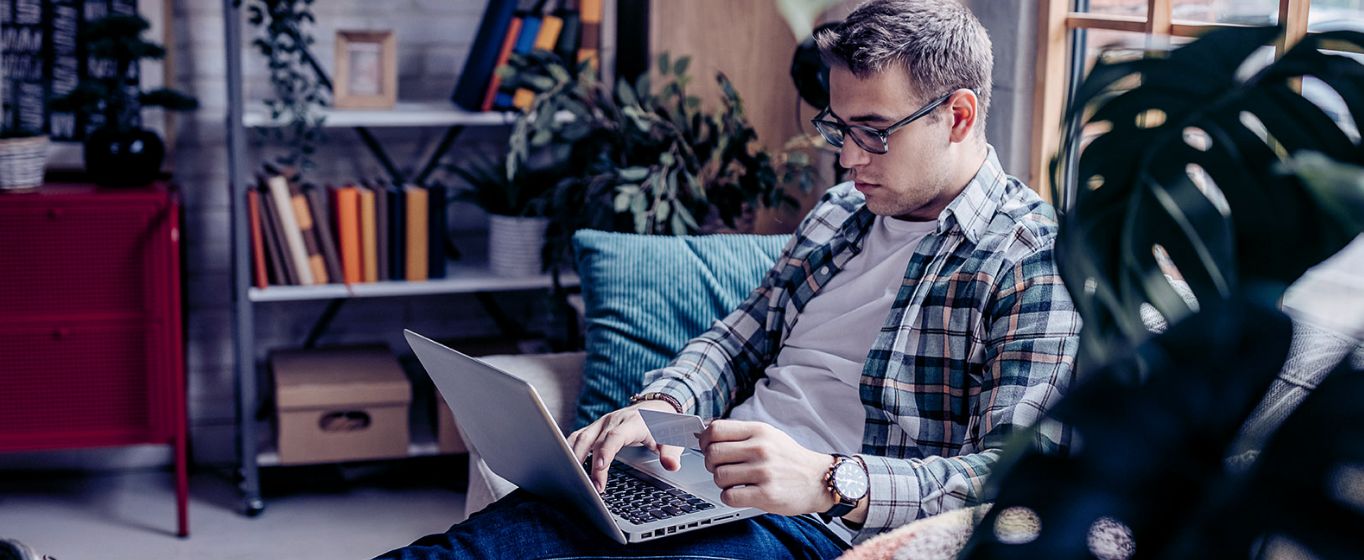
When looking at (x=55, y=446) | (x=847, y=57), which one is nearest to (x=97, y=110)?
(x=55, y=446)

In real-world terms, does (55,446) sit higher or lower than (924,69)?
lower

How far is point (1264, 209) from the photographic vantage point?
19.7 inches

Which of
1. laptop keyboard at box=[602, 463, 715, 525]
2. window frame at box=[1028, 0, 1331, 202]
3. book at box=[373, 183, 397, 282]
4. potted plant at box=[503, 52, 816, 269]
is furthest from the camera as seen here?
book at box=[373, 183, 397, 282]

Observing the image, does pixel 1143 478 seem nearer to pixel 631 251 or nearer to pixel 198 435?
pixel 631 251

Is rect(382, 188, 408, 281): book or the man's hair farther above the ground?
the man's hair

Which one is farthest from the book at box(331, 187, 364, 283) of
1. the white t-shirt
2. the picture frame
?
the white t-shirt

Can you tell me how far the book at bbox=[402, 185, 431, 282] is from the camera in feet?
10.1

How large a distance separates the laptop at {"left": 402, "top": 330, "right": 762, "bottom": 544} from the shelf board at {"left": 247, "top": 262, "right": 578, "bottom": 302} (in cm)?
142

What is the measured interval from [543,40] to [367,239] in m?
0.63

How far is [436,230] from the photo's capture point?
3129 mm

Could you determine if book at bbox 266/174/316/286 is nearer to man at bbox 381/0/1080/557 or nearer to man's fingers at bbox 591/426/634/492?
man at bbox 381/0/1080/557

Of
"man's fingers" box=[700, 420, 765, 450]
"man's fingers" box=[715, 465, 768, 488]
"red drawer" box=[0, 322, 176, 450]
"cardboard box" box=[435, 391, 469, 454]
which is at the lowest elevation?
"cardboard box" box=[435, 391, 469, 454]

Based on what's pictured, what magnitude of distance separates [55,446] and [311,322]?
0.74 m

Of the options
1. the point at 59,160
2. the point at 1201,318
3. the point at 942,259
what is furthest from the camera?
the point at 59,160
